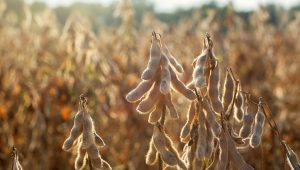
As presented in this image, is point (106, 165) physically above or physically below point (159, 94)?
below

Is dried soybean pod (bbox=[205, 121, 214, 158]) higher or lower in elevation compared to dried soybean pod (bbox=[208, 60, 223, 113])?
lower

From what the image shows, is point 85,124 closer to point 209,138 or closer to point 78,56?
point 209,138

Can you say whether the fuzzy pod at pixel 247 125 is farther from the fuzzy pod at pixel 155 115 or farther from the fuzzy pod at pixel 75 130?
the fuzzy pod at pixel 75 130

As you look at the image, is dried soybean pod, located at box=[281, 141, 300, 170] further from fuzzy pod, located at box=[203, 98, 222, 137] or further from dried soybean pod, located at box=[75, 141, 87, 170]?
dried soybean pod, located at box=[75, 141, 87, 170]

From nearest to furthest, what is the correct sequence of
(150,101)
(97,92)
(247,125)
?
(150,101) → (247,125) → (97,92)

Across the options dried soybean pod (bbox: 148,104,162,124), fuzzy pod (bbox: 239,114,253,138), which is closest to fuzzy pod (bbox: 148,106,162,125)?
dried soybean pod (bbox: 148,104,162,124)

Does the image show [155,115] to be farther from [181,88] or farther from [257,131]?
[257,131]

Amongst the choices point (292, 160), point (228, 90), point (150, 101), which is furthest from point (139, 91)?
point (292, 160)

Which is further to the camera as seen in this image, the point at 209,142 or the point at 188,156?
the point at 188,156
